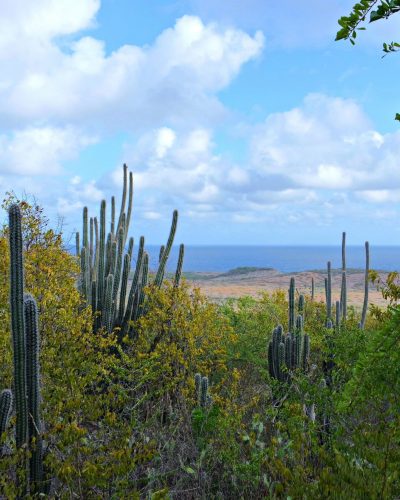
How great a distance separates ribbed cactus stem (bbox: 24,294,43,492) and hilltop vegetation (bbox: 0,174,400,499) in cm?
3

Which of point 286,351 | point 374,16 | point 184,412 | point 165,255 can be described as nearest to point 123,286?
point 165,255

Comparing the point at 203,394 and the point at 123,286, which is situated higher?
the point at 123,286

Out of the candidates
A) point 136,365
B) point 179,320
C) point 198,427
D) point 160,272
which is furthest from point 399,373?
point 160,272

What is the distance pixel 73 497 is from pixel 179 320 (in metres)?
4.64

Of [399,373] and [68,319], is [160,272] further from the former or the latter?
[399,373]

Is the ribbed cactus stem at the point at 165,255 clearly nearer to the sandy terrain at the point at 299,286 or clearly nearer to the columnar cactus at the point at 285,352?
the columnar cactus at the point at 285,352

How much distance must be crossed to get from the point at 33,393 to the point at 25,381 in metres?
0.14

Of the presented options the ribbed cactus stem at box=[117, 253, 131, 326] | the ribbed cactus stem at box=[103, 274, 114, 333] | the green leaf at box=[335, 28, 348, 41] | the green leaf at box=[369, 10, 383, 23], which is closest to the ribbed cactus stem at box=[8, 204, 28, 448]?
the green leaf at box=[335, 28, 348, 41]

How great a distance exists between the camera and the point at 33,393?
17.4ft

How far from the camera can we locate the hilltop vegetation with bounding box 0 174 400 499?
3727 millimetres

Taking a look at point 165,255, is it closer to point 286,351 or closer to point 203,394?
point 286,351

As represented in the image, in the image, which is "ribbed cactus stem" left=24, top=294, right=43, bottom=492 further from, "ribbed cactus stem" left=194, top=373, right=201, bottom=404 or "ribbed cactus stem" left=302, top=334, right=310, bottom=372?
"ribbed cactus stem" left=302, top=334, right=310, bottom=372

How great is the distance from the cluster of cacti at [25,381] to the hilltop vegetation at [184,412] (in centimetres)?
5

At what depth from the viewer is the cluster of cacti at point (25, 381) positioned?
523 cm
